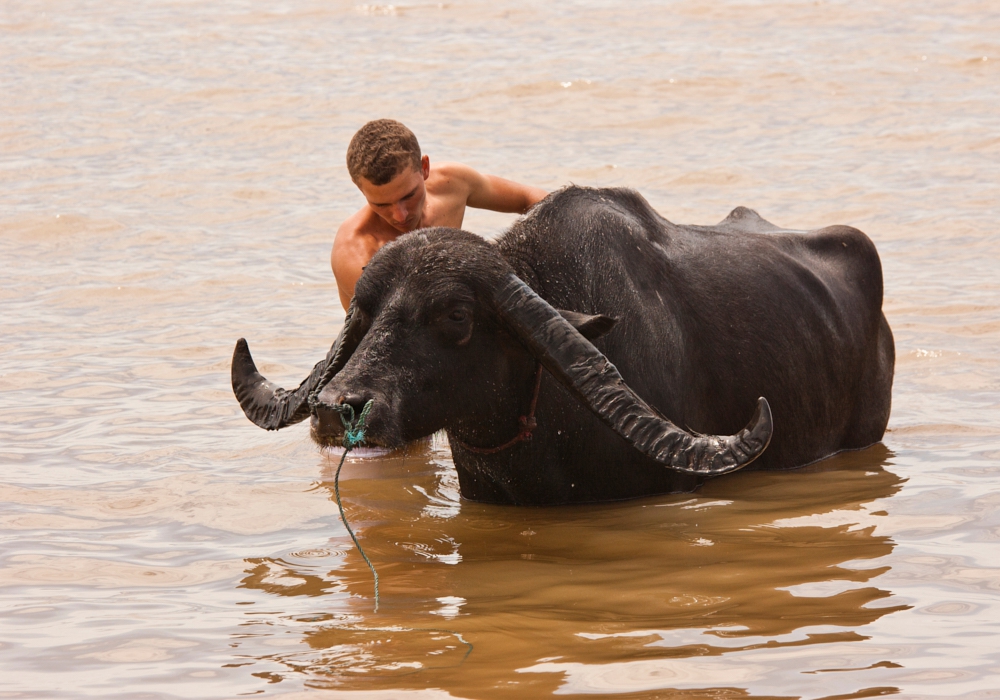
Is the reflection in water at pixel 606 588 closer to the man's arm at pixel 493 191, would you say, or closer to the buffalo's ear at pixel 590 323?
the buffalo's ear at pixel 590 323

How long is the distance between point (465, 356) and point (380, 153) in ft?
4.75

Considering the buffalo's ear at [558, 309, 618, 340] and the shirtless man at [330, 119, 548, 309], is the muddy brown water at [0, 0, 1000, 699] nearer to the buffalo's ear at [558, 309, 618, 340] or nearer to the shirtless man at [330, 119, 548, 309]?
the buffalo's ear at [558, 309, 618, 340]

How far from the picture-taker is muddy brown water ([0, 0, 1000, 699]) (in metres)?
3.94

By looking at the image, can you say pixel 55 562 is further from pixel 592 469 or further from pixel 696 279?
pixel 696 279

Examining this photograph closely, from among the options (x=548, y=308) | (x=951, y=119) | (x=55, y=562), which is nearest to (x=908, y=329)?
(x=548, y=308)

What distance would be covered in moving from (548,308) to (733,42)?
52.7ft

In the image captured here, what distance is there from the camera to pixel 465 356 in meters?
4.98

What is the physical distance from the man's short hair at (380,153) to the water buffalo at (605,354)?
76 cm

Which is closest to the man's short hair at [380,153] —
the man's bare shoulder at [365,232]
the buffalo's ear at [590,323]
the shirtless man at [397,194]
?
the shirtless man at [397,194]

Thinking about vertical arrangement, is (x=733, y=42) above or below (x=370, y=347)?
above

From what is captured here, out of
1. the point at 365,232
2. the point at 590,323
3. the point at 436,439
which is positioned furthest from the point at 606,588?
the point at 365,232

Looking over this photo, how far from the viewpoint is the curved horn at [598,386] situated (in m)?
4.74

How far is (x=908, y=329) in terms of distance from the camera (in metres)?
8.85

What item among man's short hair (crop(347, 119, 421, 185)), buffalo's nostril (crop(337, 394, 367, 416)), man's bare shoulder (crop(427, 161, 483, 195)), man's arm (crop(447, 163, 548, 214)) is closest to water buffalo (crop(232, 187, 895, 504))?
buffalo's nostril (crop(337, 394, 367, 416))
